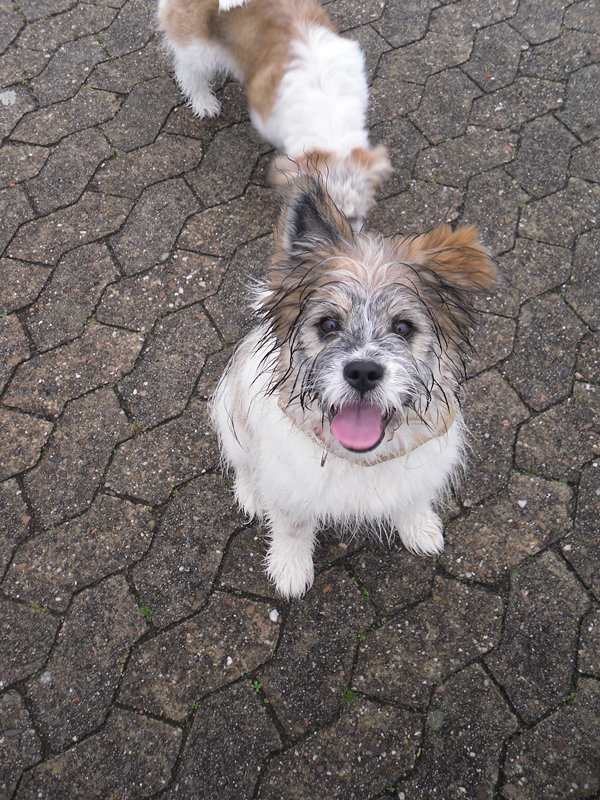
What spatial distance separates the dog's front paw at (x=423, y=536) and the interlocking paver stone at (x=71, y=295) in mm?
2543

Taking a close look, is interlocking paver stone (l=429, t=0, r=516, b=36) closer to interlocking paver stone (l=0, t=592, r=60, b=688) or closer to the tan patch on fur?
the tan patch on fur

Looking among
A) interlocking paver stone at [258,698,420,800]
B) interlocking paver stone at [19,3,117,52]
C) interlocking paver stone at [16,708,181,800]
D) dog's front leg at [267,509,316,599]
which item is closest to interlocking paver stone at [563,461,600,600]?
interlocking paver stone at [258,698,420,800]

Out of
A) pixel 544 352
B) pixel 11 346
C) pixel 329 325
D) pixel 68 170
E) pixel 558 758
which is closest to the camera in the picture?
pixel 329 325

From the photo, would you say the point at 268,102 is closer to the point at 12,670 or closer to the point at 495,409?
the point at 495,409

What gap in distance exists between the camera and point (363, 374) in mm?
1854

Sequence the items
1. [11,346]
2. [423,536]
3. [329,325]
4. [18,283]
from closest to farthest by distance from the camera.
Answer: [329,325], [423,536], [11,346], [18,283]

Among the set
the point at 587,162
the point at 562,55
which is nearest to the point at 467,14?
the point at 562,55

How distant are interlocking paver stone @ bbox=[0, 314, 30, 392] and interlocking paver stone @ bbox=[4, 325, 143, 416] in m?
0.07

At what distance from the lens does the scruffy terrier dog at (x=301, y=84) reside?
9.95ft

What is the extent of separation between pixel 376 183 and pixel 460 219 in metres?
1.26

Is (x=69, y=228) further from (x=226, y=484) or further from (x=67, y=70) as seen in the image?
(x=226, y=484)

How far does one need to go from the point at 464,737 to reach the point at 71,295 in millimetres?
3622

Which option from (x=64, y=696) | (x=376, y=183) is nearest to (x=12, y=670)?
(x=64, y=696)

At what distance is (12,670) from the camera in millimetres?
2869
